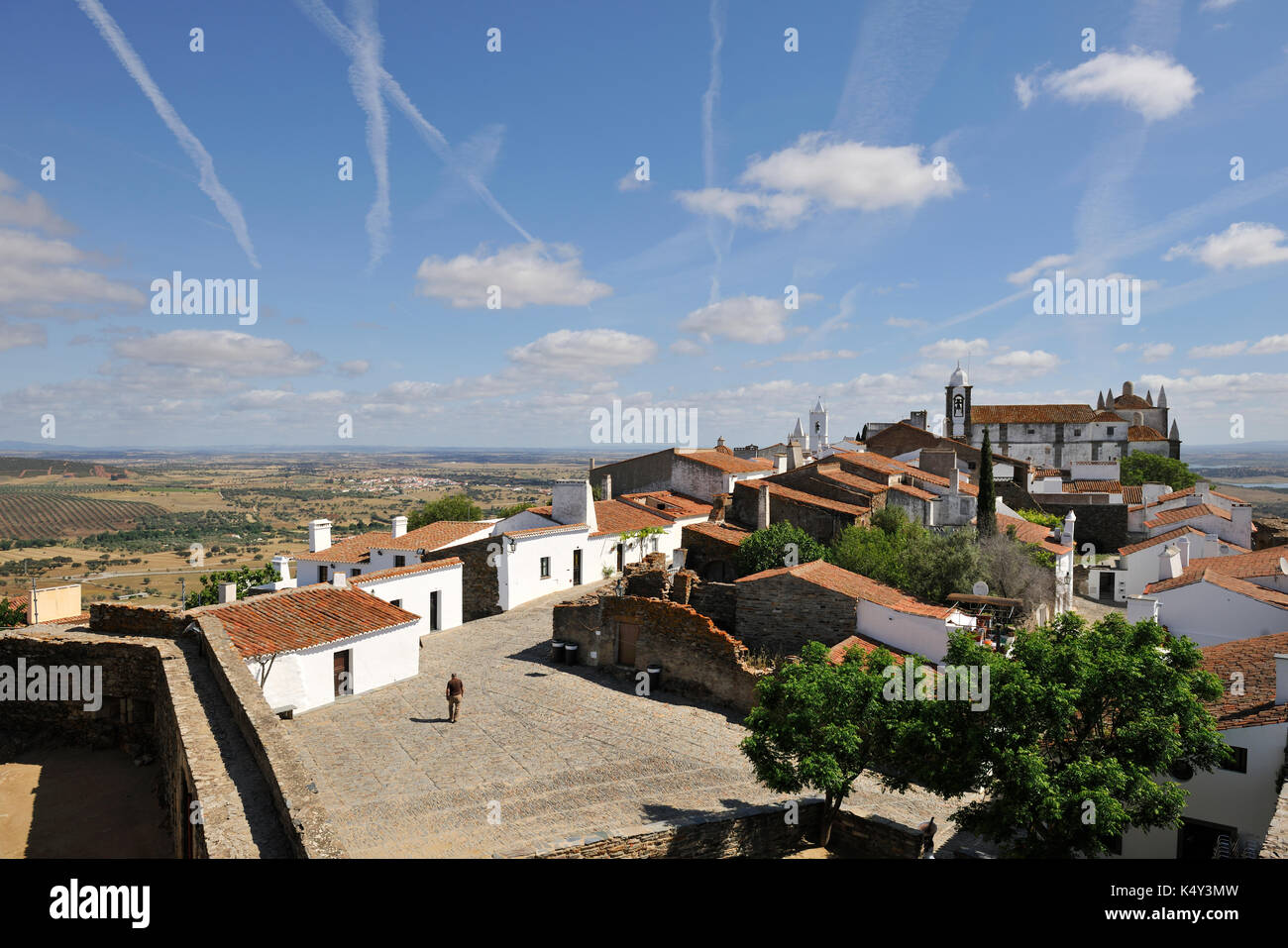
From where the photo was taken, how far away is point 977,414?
255 ft

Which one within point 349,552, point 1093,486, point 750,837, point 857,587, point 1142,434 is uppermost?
point 1142,434

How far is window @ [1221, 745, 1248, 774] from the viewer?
1227 centimetres

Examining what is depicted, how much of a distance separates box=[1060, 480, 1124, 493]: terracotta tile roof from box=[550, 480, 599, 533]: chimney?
121ft

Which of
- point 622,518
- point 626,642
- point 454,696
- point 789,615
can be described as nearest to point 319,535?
point 622,518

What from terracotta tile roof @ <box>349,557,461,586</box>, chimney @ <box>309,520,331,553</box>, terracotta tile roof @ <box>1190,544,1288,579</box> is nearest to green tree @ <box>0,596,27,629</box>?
chimney @ <box>309,520,331,553</box>

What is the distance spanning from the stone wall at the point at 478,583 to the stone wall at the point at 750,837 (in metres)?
16.3

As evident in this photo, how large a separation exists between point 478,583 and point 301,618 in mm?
9237

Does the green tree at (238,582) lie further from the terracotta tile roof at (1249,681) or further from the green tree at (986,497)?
the terracotta tile roof at (1249,681)

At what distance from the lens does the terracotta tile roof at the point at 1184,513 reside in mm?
41125

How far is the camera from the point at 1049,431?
251 feet

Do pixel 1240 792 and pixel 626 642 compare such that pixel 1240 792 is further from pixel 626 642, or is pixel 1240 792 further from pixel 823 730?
pixel 626 642

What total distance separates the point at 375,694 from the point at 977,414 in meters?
73.8
